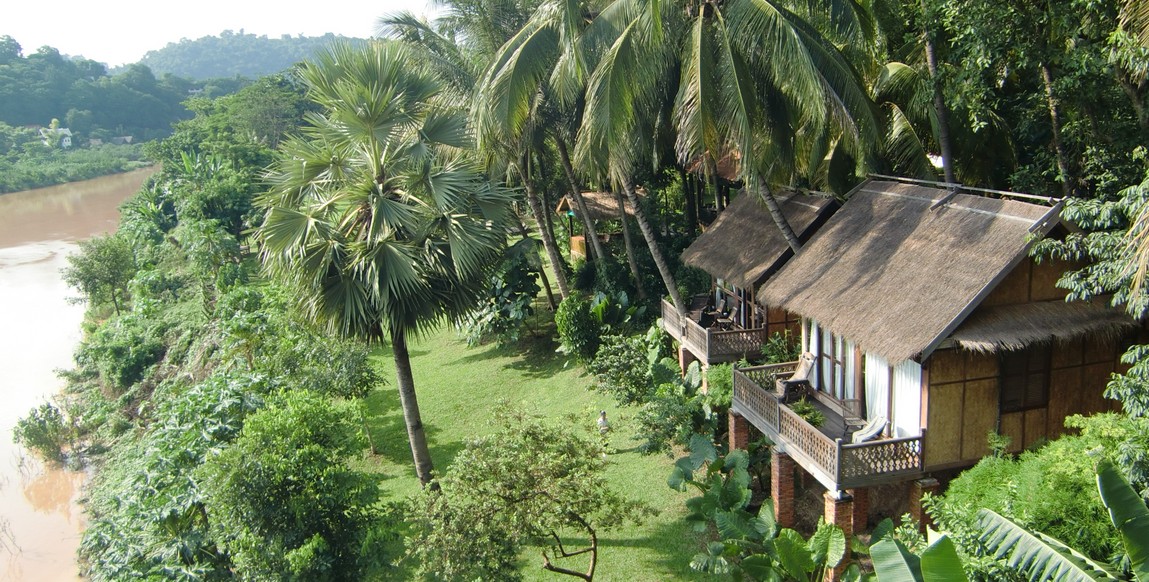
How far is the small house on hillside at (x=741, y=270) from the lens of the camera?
15.2 m

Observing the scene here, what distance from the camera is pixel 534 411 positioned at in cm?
1984

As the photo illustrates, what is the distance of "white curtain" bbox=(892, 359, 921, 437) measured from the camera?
11.0 metres

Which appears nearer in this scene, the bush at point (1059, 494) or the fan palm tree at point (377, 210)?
the bush at point (1059, 494)

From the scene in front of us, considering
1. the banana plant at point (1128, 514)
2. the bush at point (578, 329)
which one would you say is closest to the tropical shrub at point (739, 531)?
the banana plant at point (1128, 514)

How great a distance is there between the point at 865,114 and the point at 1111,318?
485cm

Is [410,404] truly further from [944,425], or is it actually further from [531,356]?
A: [531,356]

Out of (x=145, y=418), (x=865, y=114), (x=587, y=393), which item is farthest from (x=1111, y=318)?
(x=145, y=418)

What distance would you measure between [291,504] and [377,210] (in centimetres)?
443

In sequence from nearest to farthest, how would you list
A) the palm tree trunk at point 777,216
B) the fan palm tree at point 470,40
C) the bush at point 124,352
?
the palm tree trunk at point 777,216 → the fan palm tree at point 470,40 → the bush at point 124,352

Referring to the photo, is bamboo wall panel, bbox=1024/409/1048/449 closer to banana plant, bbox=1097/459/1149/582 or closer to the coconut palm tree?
banana plant, bbox=1097/459/1149/582

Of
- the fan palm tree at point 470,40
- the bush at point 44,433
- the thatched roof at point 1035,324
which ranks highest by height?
the fan palm tree at point 470,40

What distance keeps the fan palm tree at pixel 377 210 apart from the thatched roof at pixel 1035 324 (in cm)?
696

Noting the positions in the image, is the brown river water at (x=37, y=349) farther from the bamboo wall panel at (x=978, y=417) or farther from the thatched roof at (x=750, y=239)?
the bamboo wall panel at (x=978, y=417)

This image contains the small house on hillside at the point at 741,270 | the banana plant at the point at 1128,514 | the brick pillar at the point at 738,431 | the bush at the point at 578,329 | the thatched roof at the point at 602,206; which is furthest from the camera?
the thatched roof at the point at 602,206
